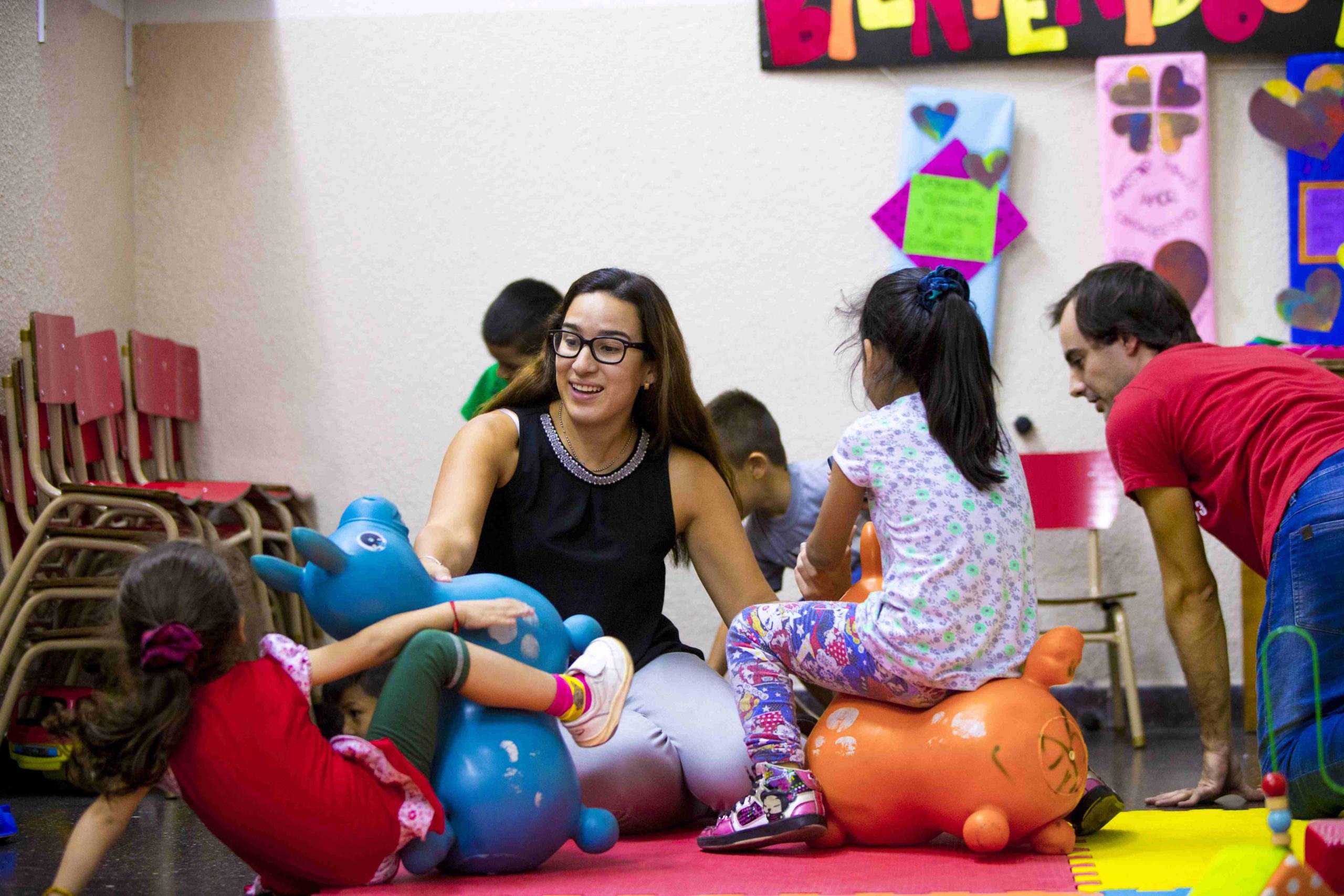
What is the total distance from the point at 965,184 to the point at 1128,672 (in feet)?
5.09

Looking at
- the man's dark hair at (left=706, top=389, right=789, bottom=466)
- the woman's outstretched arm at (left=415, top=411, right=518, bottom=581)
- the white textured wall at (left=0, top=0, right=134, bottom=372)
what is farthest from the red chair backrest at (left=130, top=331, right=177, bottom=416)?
the woman's outstretched arm at (left=415, top=411, right=518, bottom=581)

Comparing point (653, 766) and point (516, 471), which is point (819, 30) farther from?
point (653, 766)

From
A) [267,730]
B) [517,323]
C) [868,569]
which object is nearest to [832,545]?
[868,569]

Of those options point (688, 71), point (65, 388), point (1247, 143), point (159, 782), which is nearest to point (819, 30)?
point (688, 71)

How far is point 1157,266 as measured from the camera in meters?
3.78

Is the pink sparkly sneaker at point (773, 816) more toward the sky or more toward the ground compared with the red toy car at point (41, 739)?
more toward the sky

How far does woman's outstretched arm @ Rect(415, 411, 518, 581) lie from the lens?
197 centimetres

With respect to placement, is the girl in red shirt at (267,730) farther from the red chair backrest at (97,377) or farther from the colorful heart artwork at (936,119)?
the colorful heart artwork at (936,119)

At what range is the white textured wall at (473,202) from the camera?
3898 mm

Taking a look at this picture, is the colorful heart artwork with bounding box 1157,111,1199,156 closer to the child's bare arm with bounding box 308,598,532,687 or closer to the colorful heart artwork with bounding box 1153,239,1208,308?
the colorful heart artwork with bounding box 1153,239,1208,308

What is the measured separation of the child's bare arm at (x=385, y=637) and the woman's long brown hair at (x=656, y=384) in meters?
0.68

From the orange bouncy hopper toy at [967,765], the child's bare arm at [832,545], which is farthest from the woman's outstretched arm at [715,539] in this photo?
the orange bouncy hopper toy at [967,765]

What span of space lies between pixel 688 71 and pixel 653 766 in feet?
8.49

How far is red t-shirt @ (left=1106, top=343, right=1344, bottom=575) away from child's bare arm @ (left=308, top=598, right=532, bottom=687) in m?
1.17
